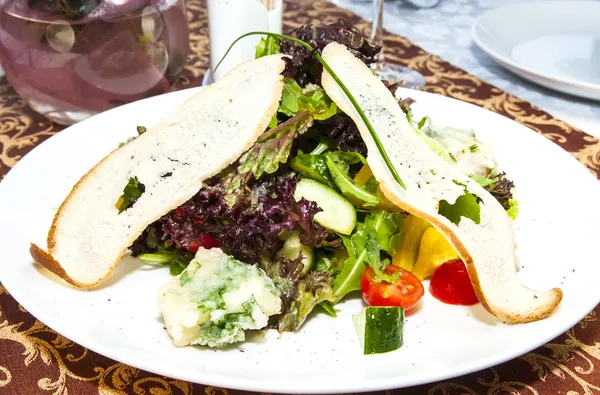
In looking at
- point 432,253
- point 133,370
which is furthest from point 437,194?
point 133,370

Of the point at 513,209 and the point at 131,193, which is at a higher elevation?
the point at 131,193

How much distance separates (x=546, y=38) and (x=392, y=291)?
2.72 metres

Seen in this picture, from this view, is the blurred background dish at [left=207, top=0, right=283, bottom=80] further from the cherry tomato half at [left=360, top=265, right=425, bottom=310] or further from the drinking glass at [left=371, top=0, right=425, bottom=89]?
the cherry tomato half at [left=360, top=265, right=425, bottom=310]

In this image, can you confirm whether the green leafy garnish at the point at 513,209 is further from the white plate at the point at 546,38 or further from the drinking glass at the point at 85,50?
the drinking glass at the point at 85,50

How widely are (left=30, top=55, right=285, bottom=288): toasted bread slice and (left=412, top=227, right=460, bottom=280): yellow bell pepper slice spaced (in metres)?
0.59

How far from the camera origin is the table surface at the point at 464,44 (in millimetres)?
3344

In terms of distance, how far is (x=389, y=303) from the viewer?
5.62ft

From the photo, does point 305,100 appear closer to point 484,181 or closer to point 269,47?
point 269,47

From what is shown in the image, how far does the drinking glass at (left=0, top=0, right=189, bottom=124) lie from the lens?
2625 millimetres

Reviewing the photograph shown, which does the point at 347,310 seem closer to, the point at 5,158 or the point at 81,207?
the point at 81,207

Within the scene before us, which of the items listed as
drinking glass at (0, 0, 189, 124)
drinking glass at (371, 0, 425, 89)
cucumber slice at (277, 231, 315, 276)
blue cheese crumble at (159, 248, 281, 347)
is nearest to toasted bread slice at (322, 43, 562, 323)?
cucumber slice at (277, 231, 315, 276)

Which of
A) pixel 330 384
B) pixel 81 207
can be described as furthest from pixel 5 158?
pixel 330 384

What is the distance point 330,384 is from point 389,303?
40 cm

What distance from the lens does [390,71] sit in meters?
3.65
